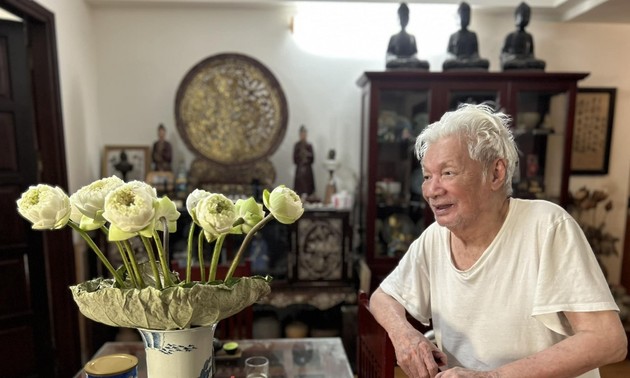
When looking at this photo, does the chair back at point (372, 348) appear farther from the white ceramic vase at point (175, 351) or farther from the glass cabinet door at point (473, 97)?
the glass cabinet door at point (473, 97)

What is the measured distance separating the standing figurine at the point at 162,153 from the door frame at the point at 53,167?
1.75 ft

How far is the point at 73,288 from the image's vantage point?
76 centimetres

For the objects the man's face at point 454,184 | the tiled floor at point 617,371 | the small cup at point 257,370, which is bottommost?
the tiled floor at point 617,371

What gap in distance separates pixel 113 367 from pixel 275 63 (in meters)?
2.32

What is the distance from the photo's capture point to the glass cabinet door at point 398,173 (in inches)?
104

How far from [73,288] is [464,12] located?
2.62 m

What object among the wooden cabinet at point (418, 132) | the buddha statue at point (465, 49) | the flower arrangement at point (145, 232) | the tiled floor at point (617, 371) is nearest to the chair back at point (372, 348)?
the flower arrangement at point (145, 232)

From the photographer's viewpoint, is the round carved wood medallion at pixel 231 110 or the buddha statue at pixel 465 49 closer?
the buddha statue at pixel 465 49

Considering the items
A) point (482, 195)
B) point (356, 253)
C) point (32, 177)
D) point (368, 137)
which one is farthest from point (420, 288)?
point (32, 177)

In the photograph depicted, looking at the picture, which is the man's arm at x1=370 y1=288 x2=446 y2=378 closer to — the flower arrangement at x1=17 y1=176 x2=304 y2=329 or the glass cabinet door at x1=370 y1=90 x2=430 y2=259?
the flower arrangement at x1=17 y1=176 x2=304 y2=329

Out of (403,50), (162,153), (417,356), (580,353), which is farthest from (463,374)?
(162,153)

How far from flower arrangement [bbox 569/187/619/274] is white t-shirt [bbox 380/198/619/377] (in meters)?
2.08

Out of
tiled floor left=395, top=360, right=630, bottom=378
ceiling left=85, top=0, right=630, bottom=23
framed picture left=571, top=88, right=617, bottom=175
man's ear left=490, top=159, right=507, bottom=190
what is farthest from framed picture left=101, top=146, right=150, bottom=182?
tiled floor left=395, top=360, right=630, bottom=378

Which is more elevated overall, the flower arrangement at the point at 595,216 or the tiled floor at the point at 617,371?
the flower arrangement at the point at 595,216
